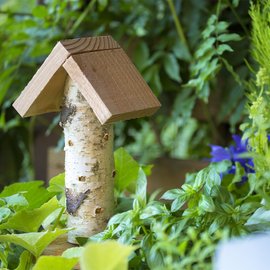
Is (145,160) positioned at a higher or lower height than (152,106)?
higher

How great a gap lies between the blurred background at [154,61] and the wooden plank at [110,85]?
0.93ft

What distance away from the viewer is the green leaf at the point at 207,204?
71 centimetres

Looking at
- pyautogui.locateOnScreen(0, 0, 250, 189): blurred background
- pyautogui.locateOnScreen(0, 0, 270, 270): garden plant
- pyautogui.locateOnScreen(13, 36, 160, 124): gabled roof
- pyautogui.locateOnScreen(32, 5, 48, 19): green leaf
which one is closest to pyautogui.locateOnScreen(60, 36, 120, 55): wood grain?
pyautogui.locateOnScreen(13, 36, 160, 124): gabled roof

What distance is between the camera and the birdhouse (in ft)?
2.52

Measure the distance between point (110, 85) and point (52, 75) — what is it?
0.23ft

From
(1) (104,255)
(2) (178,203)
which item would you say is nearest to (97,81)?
(2) (178,203)

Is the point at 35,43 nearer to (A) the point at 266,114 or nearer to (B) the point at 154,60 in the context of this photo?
(B) the point at 154,60

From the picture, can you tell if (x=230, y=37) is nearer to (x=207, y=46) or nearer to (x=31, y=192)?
(x=207, y=46)

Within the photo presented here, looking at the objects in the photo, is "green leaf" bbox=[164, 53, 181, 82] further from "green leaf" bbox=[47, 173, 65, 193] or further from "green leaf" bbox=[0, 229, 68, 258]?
"green leaf" bbox=[0, 229, 68, 258]

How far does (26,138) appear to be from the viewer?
1726mm

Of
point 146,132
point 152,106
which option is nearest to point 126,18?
point 146,132

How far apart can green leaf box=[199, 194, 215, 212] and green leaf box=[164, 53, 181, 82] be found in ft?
1.91

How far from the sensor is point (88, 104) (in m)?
0.80

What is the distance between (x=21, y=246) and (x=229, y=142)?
824mm
